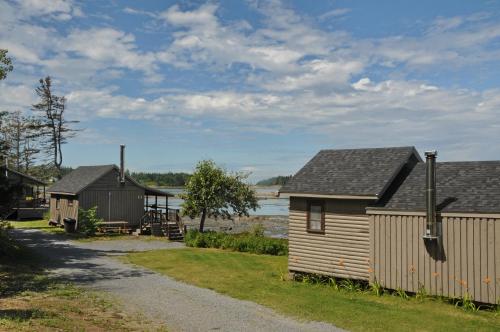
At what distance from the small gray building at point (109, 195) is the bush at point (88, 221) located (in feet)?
3.95

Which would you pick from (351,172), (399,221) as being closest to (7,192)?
(351,172)

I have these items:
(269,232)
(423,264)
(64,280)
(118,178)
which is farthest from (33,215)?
(423,264)

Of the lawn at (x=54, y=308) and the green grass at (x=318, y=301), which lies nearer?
the lawn at (x=54, y=308)

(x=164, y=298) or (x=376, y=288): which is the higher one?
(x=376, y=288)

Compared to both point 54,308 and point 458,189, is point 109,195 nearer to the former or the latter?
point 54,308

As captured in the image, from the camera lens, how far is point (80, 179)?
136 feet

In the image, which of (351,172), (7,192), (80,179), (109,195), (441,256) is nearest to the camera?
(441,256)

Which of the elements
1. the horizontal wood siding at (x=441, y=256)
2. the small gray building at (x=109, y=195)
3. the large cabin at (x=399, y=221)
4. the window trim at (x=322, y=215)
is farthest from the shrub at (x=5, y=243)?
the horizontal wood siding at (x=441, y=256)

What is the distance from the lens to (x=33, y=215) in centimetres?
4709

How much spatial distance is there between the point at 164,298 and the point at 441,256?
30.3 feet

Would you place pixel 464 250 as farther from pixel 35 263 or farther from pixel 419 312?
pixel 35 263

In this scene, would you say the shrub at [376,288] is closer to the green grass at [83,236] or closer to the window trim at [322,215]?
the window trim at [322,215]

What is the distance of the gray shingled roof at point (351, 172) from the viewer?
17.7 meters

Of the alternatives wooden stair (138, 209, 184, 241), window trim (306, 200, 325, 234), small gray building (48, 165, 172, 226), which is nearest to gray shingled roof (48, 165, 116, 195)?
small gray building (48, 165, 172, 226)
